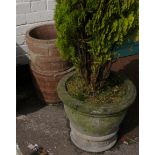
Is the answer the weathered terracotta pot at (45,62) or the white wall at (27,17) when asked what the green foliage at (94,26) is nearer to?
the weathered terracotta pot at (45,62)

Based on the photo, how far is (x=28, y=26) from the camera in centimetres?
476

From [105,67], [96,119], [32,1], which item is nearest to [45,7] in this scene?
[32,1]

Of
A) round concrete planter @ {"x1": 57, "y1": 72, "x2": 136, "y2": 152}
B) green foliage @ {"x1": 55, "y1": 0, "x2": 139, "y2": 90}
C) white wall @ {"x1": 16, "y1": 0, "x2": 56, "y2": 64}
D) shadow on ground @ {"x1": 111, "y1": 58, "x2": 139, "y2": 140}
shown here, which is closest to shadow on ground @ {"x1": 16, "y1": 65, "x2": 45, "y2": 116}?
white wall @ {"x1": 16, "y1": 0, "x2": 56, "y2": 64}

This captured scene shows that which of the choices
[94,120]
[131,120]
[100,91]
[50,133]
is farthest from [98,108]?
[131,120]

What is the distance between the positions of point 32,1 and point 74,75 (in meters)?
1.20

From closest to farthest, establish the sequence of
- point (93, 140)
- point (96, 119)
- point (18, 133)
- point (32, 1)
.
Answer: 1. point (96, 119)
2. point (93, 140)
3. point (18, 133)
4. point (32, 1)

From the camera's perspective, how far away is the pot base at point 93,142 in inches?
153

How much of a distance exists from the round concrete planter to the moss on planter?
0.06 m

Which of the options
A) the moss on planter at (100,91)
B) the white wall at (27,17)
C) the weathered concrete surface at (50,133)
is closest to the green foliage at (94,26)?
the moss on planter at (100,91)

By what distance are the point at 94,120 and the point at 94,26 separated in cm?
92

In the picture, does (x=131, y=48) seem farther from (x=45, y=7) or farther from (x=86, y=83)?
(x=86, y=83)

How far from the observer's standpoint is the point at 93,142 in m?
3.91

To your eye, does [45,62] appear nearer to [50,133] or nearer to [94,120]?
[50,133]

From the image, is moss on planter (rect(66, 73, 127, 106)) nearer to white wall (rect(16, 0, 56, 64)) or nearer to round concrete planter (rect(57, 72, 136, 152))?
round concrete planter (rect(57, 72, 136, 152))
